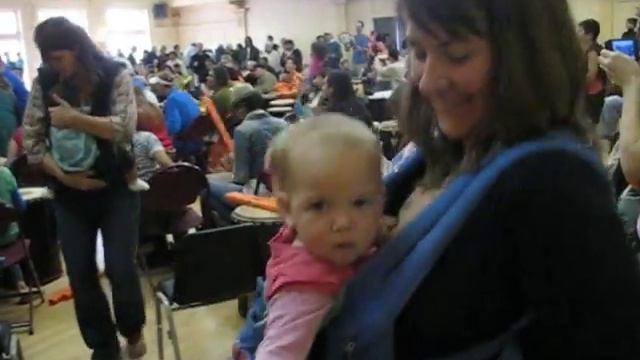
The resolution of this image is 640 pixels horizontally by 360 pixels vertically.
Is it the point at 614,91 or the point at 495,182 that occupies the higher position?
the point at 495,182

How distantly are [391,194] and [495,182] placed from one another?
344 mm

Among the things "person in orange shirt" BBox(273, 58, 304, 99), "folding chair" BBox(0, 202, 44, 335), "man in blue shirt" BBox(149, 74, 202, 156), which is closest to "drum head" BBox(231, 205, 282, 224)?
"folding chair" BBox(0, 202, 44, 335)

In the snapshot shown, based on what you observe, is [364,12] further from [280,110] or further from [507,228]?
[507,228]

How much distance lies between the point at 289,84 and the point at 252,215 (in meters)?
8.04

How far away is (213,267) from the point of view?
3191mm

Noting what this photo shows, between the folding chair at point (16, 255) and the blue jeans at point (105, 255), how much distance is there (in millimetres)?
811

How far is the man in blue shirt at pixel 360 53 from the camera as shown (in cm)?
1512

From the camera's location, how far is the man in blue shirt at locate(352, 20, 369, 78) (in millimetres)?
15123

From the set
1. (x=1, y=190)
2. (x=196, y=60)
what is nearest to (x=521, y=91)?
(x=1, y=190)

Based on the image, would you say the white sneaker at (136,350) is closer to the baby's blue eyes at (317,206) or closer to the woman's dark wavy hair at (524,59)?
the baby's blue eyes at (317,206)

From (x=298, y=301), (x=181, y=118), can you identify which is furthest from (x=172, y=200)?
(x=298, y=301)

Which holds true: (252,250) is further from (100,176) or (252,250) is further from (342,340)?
(342,340)

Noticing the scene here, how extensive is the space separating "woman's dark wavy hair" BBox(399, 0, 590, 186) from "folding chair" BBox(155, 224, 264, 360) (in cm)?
227

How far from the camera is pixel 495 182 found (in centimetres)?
89
